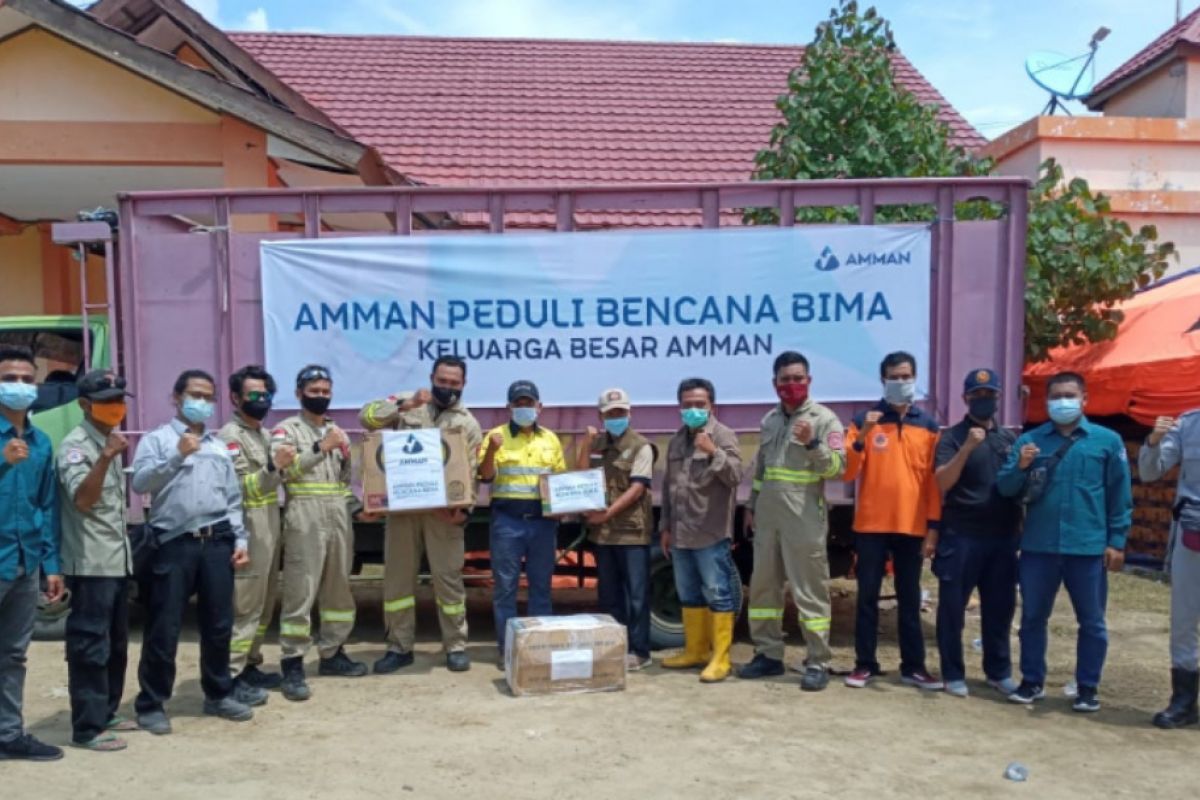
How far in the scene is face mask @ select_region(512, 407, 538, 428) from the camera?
6098 mm

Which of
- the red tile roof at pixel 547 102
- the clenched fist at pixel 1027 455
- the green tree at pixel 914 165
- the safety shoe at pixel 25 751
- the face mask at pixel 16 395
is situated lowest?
the safety shoe at pixel 25 751

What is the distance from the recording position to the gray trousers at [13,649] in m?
4.51

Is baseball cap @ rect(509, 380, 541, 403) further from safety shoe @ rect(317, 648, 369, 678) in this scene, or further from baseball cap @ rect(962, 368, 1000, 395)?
baseball cap @ rect(962, 368, 1000, 395)

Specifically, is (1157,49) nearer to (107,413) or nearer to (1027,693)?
(1027,693)

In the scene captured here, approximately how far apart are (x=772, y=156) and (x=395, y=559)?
5.54 meters

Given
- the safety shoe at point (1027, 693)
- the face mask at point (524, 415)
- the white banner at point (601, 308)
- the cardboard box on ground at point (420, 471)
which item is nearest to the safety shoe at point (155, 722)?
the cardboard box on ground at point (420, 471)

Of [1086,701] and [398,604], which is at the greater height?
[398,604]

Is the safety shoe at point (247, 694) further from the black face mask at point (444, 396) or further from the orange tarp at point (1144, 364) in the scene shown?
the orange tarp at point (1144, 364)

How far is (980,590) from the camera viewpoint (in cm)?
582

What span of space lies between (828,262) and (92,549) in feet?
14.7

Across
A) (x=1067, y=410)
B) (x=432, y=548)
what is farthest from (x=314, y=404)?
(x=1067, y=410)

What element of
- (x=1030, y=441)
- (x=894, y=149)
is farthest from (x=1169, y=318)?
(x=1030, y=441)

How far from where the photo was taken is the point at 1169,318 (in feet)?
32.8

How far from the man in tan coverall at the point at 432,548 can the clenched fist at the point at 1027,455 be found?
3041 millimetres
